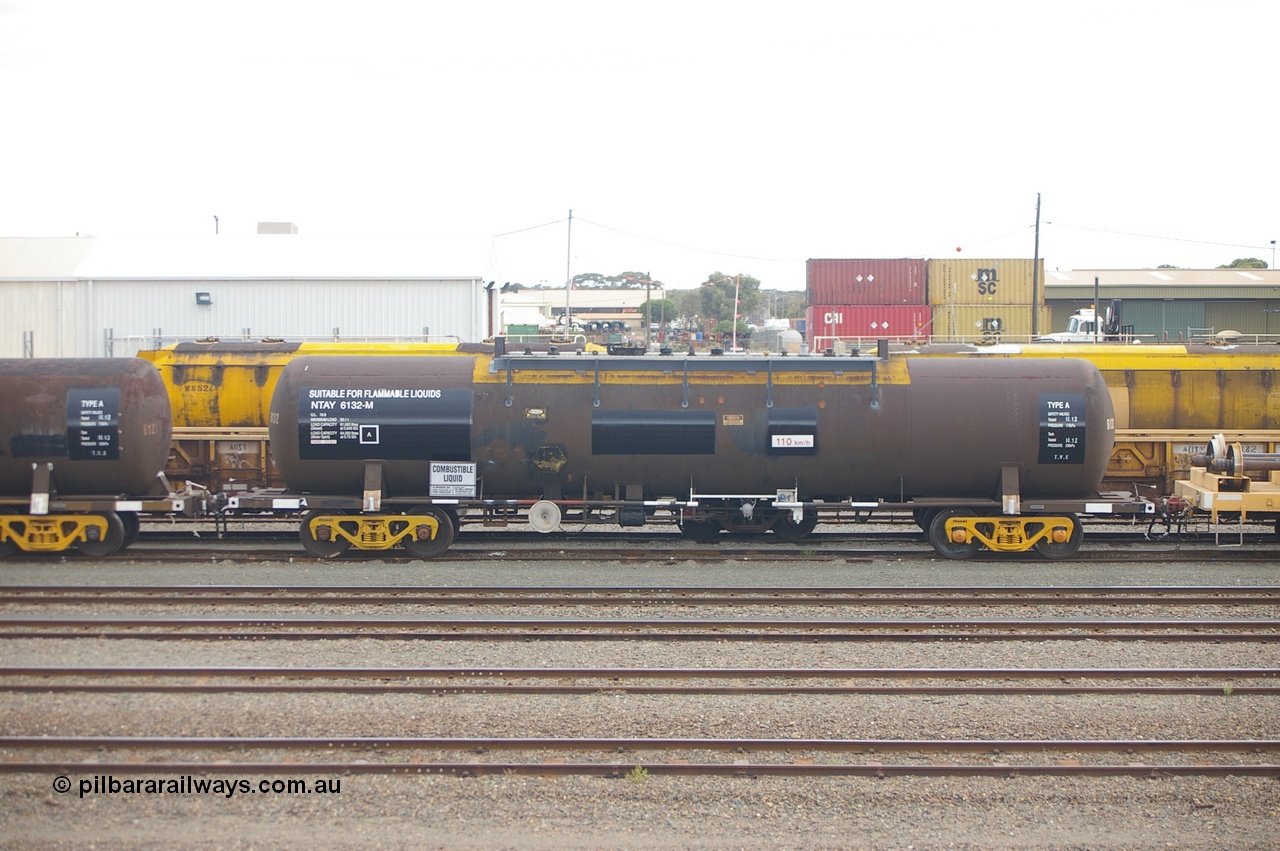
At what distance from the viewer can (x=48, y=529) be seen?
53.4 ft

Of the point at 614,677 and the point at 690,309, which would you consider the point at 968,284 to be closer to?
the point at 614,677

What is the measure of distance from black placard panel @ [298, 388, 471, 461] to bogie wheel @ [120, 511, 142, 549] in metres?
3.26

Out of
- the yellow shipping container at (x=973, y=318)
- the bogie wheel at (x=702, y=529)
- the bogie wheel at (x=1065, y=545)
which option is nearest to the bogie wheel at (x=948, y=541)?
the bogie wheel at (x=1065, y=545)

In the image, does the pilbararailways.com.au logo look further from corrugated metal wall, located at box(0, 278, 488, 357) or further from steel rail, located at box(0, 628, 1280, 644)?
corrugated metal wall, located at box(0, 278, 488, 357)

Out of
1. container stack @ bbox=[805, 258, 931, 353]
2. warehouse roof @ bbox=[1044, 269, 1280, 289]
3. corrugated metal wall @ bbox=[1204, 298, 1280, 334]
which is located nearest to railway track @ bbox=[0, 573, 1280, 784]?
container stack @ bbox=[805, 258, 931, 353]

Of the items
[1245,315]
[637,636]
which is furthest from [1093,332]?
[1245,315]

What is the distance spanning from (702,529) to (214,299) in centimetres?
2634

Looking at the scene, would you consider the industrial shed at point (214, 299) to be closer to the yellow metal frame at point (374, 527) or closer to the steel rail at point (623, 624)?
the yellow metal frame at point (374, 527)

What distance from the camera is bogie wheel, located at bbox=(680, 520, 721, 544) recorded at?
17688 millimetres

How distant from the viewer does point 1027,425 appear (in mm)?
16062

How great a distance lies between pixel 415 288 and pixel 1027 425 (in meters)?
26.3

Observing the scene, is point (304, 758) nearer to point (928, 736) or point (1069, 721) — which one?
point (928, 736)

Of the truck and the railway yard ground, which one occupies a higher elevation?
the truck

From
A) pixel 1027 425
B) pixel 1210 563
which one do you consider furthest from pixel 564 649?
pixel 1210 563
